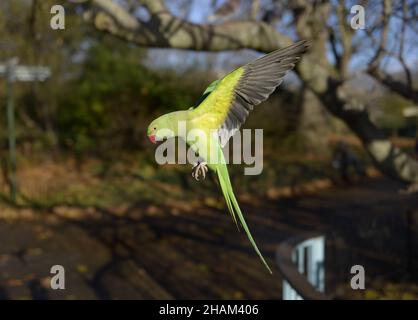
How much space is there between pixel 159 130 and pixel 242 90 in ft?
1.34

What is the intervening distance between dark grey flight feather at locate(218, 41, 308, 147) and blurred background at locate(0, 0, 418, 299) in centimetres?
21

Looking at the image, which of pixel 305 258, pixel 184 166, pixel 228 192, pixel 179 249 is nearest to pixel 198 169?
pixel 228 192

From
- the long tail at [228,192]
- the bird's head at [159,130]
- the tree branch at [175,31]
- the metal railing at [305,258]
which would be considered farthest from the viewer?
the metal railing at [305,258]

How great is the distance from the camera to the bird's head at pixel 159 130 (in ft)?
3.48

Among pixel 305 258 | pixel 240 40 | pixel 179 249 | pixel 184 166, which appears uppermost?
pixel 240 40

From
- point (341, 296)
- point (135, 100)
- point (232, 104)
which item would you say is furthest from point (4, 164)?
point (232, 104)

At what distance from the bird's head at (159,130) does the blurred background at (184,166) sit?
399mm

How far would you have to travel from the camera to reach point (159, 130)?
1.06 m

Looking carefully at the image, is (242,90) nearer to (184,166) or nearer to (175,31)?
(175,31)

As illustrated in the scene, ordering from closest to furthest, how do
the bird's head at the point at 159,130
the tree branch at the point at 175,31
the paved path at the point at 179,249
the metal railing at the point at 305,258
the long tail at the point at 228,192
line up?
1. the bird's head at the point at 159,130
2. the long tail at the point at 228,192
3. the tree branch at the point at 175,31
4. the metal railing at the point at 305,258
5. the paved path at the point at 179,249

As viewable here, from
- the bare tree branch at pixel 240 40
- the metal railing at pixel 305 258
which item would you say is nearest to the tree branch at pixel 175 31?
A: the bare tree branch at pixel 240 40

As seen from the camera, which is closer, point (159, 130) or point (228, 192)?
point (159, 130)

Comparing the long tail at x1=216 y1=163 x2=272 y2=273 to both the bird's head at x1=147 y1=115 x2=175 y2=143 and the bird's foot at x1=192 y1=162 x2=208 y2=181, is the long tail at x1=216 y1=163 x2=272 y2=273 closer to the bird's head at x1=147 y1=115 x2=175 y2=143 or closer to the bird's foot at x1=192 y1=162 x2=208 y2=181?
the bird's foot at x1=192 y1=162 x2=208 y2=181

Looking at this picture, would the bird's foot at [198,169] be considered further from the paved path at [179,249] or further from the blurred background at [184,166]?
the paved path at [179,249]
